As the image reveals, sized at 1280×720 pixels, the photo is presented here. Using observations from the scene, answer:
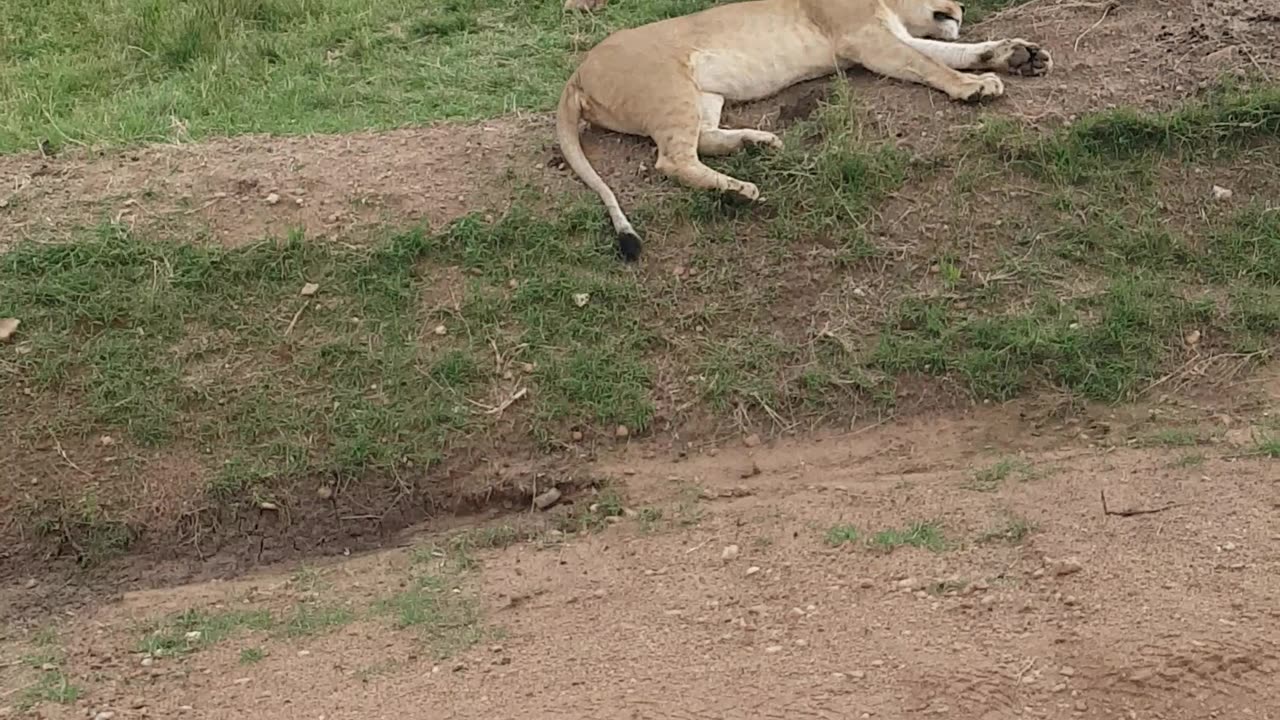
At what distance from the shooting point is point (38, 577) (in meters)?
4.59

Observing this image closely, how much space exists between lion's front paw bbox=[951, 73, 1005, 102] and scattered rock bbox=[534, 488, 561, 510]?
2.42 m

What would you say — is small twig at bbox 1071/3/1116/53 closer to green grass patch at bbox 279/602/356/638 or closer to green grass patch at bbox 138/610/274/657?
green grass patch at bbox 279/602/356/638

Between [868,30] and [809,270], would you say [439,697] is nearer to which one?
[809,270]

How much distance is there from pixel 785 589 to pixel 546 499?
112cm

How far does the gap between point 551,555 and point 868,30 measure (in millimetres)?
2928

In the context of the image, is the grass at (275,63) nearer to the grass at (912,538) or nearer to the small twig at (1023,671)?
the grass at (912,538)

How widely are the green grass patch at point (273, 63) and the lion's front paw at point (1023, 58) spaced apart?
201 cm

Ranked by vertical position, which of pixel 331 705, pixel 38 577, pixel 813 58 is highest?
pixel 813 58

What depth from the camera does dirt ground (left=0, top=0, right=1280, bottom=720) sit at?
10.5 ft

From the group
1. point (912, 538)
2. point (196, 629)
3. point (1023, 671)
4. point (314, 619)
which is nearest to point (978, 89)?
point (912, 538)

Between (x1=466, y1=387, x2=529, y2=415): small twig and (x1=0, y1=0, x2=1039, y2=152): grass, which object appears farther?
(x1=0, y1=0, x2=1039, y2=152): grass

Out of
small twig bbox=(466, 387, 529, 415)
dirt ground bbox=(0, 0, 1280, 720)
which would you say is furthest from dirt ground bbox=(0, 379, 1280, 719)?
small twig bbox=(466, 387, 529, 415)

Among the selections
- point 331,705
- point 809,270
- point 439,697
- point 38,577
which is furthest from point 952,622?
point 38,577

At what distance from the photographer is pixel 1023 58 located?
5.81m
